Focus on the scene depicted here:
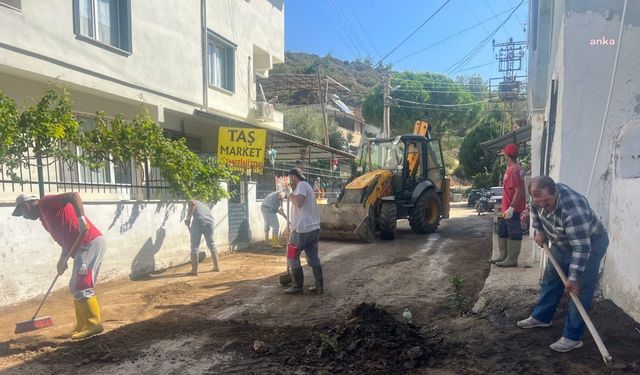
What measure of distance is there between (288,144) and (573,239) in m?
13.2

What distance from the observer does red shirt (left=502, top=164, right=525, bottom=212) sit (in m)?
6.38

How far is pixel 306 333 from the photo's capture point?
14.8 ft

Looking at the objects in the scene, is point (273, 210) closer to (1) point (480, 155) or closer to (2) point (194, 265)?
(2) point (194, 265)

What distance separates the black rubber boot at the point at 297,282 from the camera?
6.16 metres

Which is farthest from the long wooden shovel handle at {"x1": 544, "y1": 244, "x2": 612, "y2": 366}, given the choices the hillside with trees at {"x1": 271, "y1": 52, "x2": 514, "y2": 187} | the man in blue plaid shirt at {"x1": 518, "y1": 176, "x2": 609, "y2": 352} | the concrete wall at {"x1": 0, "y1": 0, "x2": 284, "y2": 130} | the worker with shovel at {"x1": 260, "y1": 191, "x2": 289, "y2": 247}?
the hillside with trees at {"x1": 271, "y1": 52, "x2": 514, "y2": 187}

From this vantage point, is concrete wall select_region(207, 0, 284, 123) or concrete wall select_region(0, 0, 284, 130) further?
concrete wall select_region(207, 0, 284, 123)

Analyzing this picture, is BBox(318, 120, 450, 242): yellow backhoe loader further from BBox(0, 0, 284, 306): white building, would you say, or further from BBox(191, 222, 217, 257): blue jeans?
BBox(191, 222, 217, 257): blue jeans

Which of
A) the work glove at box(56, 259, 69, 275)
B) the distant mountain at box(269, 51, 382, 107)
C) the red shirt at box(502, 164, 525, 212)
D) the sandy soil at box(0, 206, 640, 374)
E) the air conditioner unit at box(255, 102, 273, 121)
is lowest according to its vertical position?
the sandy soil at box(0, 206, 640, 374)

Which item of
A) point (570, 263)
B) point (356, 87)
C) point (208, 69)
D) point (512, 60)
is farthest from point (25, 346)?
point (356, 87)

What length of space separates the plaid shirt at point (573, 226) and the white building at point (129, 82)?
20.9 ft

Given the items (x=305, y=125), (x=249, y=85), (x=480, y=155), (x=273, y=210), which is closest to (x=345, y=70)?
(x=305, y=125)

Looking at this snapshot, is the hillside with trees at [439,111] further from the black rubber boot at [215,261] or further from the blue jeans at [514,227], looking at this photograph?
the blue jeans at [514,227]

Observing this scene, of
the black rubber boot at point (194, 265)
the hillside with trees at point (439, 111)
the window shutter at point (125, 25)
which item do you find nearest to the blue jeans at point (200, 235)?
the black rubber boot at point (194, 265)

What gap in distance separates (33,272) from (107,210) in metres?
1.46
